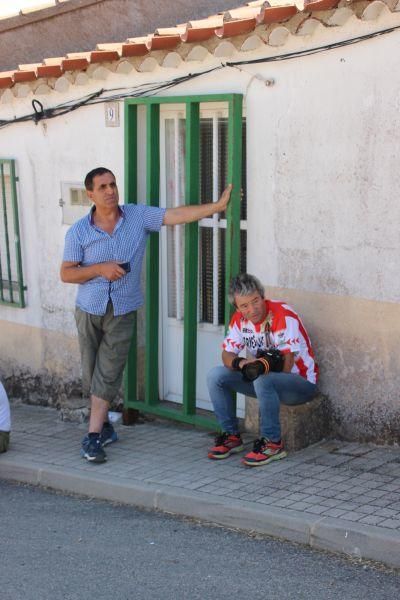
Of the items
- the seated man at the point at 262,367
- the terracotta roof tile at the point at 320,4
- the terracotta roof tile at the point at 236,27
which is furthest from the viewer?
the terracotta roof tile at the point at 236,27

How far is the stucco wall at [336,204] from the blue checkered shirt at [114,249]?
0.79 metres

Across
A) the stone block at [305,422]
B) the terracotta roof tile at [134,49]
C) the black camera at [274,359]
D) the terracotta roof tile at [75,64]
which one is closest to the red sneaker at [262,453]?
the stone block at [305,422]

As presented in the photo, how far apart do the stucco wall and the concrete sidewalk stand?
544 mm

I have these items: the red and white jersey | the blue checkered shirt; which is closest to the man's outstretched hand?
the blue checkered shirt

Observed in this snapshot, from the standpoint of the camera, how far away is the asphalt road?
16.9 ft

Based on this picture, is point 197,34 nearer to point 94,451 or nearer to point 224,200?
point 224,200

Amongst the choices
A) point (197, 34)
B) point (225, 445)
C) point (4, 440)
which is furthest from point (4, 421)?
point (197, 34)

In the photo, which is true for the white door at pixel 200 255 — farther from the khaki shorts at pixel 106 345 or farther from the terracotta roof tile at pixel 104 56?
the khaki shorts at pixel 106 345

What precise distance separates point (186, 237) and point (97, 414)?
1.45 m

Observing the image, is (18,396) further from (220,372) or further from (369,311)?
(369,311)

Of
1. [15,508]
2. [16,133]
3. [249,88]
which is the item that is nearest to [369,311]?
[249,88]

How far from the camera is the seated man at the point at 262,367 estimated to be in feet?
22.0

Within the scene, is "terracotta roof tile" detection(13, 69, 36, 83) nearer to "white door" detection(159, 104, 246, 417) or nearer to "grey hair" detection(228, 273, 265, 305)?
"white door" detection(159, 104, 246, 417)

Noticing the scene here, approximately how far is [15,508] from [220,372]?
1613 millimetres
